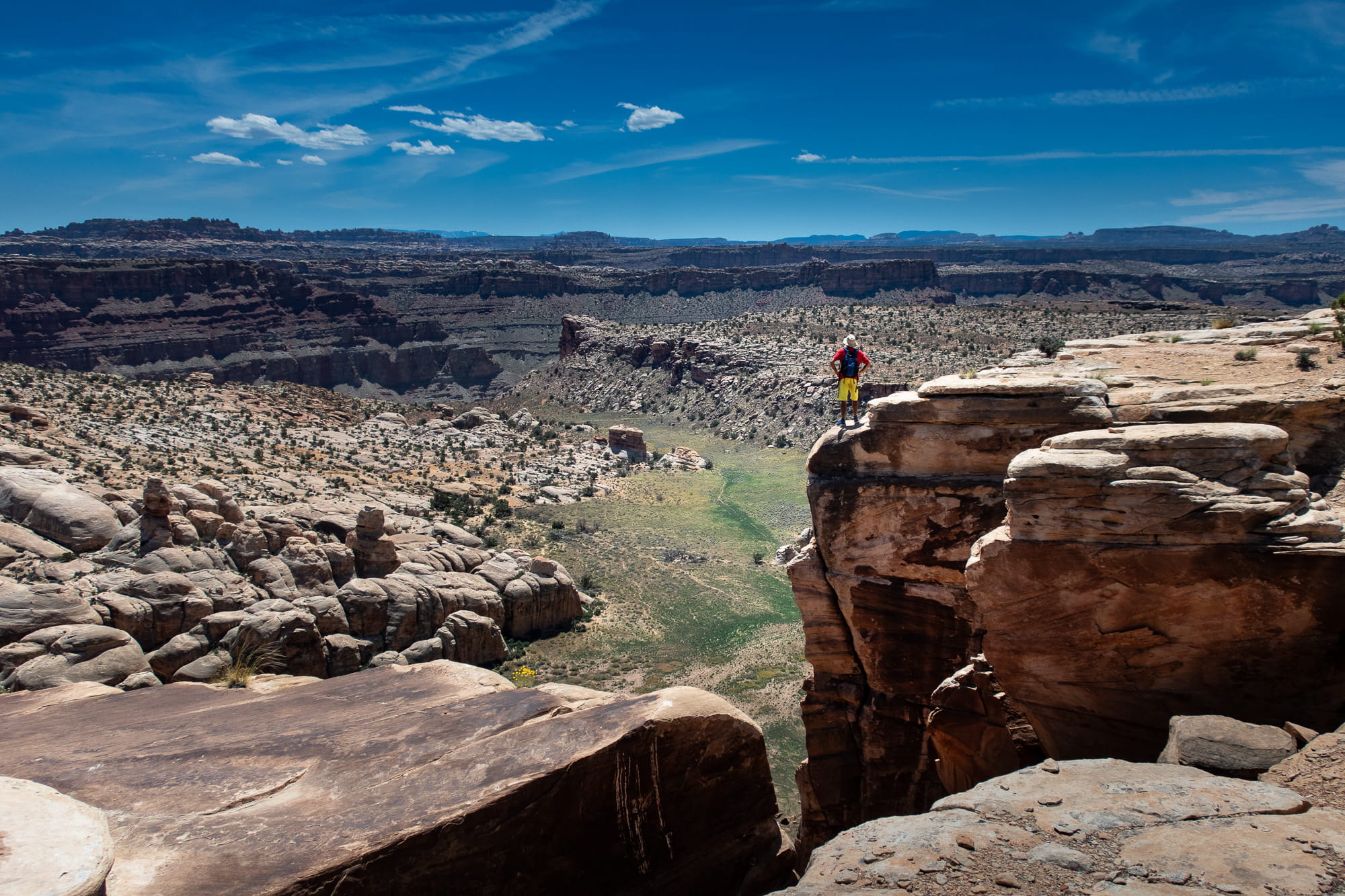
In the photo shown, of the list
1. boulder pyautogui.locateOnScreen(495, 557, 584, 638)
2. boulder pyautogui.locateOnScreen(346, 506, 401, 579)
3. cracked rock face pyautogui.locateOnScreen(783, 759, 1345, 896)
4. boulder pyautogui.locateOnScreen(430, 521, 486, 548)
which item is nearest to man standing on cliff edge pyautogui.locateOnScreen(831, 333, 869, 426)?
cracked rock face pyautogui.locateOnScreen(783, 759, 1345, 896)

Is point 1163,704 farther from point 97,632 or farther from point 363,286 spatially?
point 363,286

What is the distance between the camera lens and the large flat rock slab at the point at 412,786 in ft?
21.1

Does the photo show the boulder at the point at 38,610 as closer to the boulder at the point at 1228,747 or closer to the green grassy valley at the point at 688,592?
the green grassy valley at the point at 688,592

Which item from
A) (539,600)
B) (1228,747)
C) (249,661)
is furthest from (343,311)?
(1228,747)

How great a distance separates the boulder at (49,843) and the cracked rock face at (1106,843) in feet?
17.9

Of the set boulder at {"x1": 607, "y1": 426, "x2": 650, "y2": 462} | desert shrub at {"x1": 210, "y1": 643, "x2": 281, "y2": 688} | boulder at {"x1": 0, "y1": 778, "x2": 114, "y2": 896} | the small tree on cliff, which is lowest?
desert shrub at {"x1": 210, "y1": 643, "x2": 281, "y2": 688}

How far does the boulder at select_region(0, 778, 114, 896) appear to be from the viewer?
16.1 feet

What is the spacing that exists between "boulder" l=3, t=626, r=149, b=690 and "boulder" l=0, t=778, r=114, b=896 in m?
12.7

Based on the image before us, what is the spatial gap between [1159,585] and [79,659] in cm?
2166

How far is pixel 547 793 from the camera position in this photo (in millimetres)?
7656

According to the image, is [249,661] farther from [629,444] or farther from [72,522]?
[629,444]

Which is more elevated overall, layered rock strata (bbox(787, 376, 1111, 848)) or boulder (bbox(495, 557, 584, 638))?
layered rock strata (bbox(787, 376, 1111, 848))

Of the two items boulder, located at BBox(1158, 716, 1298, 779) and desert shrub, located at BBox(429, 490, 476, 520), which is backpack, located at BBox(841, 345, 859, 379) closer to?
boulder, located at BBox(1158, 716, 1298, 779)

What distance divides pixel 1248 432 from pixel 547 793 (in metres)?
9.60
